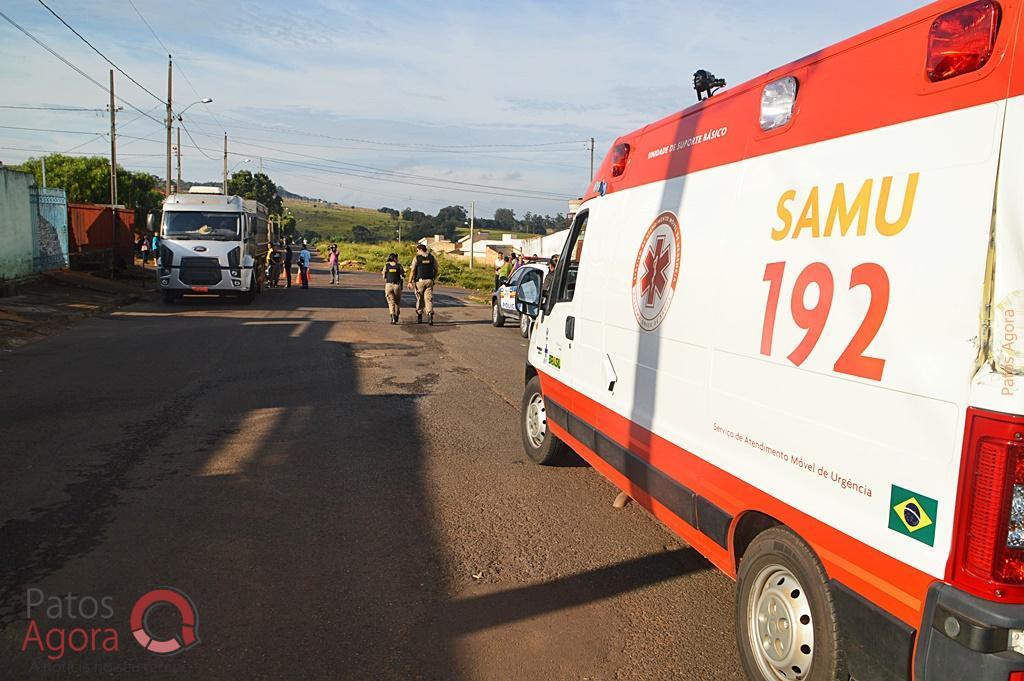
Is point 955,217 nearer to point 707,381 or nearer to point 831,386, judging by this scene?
point 831,386

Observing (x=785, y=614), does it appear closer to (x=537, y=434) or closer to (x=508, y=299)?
(x=537, y=434)

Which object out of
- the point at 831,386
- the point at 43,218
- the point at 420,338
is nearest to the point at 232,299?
the point at 43,218

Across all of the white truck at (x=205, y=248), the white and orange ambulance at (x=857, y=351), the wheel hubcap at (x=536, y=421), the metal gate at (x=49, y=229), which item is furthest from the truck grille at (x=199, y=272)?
the white and orange ambulance at (x=857, y=351)

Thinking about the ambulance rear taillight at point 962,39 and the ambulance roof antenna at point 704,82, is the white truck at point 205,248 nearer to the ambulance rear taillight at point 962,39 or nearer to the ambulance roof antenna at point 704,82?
the ambulance roof antenna at point 704,82

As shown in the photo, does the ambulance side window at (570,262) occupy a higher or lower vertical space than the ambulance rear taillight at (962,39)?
lower

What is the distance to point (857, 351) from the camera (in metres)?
2.84

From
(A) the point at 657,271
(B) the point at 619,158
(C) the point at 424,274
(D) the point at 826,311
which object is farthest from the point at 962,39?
(C) the point at 424,274

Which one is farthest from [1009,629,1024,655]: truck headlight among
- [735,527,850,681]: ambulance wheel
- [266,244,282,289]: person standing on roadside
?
[266,244,282,289]: person standing on roadside

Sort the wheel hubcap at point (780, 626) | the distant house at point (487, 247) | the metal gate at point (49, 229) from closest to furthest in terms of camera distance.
Result: 1. the wheel hubcap at point (780, 626)
2. the metal gate at point (49, 229)
3. the distant house at point (487, 247)

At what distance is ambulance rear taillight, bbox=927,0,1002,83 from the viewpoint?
98.3 inches

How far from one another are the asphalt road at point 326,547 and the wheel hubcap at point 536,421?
0.84ft

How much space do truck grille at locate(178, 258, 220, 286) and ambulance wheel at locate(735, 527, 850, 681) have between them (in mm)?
Answer: 20809

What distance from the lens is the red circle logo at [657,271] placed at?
14.3ft

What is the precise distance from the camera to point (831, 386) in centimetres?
296
